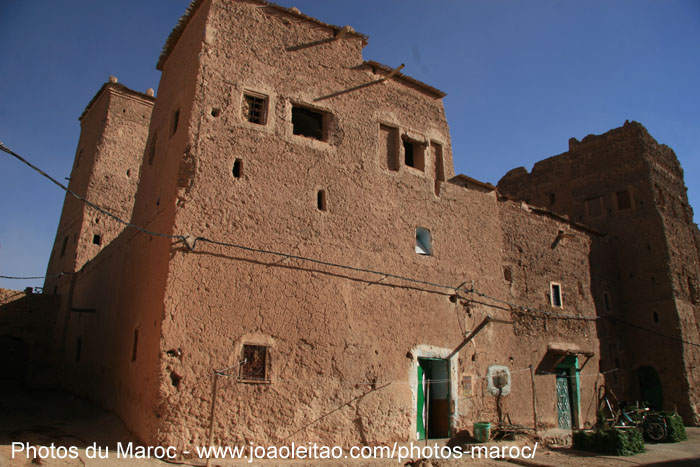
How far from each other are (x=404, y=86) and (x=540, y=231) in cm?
640

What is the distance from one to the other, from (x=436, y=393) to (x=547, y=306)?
549 cm

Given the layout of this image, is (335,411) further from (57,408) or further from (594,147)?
(594,147)

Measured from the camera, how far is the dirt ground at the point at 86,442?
754 centimetres

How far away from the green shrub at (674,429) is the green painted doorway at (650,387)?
3.42 metres

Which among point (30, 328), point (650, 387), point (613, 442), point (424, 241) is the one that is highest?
point (424, 241)

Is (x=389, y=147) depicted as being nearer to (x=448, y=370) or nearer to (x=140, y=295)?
(x=448, y=370)

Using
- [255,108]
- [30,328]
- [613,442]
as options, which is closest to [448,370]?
[613,442]

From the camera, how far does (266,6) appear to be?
11266 millimetres

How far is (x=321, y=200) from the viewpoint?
1083 cm

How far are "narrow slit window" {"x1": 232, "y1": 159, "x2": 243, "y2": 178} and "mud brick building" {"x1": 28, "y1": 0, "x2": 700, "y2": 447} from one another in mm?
44

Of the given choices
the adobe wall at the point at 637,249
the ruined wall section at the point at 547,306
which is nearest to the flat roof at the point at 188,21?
the ruined wall section at the point at 547,306

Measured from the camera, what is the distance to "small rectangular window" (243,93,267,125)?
1050 centimetres

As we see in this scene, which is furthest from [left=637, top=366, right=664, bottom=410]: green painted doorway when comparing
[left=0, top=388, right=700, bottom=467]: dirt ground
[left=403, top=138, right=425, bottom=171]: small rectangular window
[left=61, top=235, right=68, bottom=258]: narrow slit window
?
[left=61, top=235, right=68, bottom=258]: narrow slit window

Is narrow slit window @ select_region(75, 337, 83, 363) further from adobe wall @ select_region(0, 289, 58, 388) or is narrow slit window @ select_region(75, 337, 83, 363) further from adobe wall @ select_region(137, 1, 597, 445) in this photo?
adobe wall @ select_region(137, 1, 597, 445)
